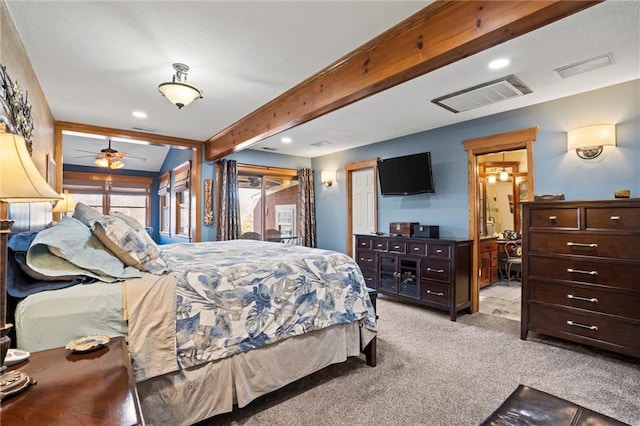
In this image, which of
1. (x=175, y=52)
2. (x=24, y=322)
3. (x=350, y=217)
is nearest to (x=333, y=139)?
(x=350, y=217)

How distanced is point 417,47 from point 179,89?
6.13 ft

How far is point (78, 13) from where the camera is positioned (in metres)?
2.00

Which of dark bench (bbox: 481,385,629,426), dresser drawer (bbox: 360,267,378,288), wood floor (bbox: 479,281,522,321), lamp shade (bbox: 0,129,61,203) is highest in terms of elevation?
lamp shade (bbox: 0,129,61,203)

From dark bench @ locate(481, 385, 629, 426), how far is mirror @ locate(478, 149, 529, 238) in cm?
511

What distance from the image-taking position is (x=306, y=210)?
21.1ft

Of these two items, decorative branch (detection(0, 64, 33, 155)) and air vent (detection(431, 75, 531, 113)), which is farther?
air vent (detection(431, 75, 531, 113))

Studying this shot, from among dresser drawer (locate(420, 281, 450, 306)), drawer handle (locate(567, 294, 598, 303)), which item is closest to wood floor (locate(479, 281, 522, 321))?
dresser drawer (locate(420, 281, 450, 306))

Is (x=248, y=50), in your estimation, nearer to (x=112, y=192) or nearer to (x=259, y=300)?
(x=259, y=300)

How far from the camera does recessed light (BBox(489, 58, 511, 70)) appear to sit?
2.53 meters

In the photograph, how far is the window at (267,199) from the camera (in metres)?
6.12

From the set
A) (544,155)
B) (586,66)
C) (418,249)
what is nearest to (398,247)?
(418,249)

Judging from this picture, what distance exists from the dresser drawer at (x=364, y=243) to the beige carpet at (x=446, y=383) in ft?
5.40

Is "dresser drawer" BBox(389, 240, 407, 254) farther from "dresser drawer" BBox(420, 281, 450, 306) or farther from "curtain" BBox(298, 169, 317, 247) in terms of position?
"curtain" BBox(298, 169, 317, 247)

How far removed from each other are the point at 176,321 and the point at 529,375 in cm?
259
